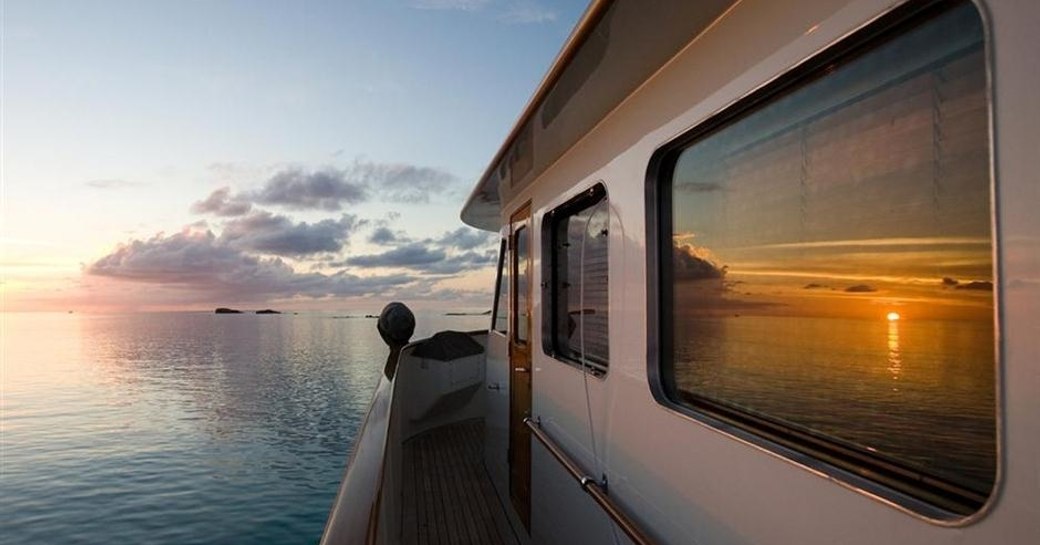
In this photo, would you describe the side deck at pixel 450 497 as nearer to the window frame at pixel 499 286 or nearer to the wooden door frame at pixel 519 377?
the wooden door frame at pixel 519 377

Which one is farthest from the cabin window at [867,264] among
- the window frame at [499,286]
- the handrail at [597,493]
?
the window frame at [499,286]

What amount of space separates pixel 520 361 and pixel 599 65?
2625 mm

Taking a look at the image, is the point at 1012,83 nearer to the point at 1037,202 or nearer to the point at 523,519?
the point at 1037,202

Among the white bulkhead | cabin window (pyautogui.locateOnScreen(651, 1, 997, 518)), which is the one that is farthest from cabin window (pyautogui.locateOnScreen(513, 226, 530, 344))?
cabin window (pyautogui.locateOnScreen(651, 1, 997, 518))

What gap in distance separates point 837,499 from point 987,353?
428 mm

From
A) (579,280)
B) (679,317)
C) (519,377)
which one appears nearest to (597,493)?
(679,317)

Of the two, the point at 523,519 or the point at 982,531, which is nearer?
the point at 982,531

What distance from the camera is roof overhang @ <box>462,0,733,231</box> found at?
1.83 m

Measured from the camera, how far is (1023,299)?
0.93 m

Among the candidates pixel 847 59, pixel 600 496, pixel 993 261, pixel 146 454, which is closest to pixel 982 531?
pixel 993 261

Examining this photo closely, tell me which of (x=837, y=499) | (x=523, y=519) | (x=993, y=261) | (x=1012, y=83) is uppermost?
(x=1012, y=83)

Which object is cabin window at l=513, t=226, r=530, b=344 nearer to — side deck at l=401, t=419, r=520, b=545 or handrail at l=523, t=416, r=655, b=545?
handrail at l=523, t=416, r=655, b=545

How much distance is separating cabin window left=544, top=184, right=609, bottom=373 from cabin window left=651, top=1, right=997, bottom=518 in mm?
963

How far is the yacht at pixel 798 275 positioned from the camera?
100 cm
